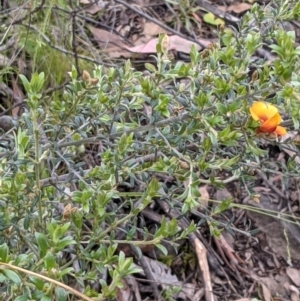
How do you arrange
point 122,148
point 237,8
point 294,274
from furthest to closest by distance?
1. point 237,8
2. point 294,274
3. point 122,148

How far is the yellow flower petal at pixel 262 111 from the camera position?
3.93 feet

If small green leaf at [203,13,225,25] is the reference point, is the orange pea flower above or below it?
above

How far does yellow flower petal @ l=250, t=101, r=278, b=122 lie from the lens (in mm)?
1198

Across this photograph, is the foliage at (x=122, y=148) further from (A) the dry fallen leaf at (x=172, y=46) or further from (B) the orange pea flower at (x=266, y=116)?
(A) the dry fallen leaf at (x=172, y=46)

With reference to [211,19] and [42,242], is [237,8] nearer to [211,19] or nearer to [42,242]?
[211,19]

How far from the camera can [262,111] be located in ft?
3.98

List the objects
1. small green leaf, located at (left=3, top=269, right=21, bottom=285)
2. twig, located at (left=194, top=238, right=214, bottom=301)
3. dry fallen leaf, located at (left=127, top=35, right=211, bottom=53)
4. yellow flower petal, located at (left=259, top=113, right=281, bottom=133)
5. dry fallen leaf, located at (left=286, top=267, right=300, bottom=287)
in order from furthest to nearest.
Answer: dry fallen leaf, located at (left=127, top=35, right=211, bottom=53) → dry fallen leaf, located at (left=286, top=267, right=300, bottom=287) → twig, located at (left=194, top=238, right=214, bottom=301) → yellow flower petal, located at (left=259, top=113, right=281, bottom=133) → small green leaf, located at (left=3, top=269, right=21, bottom=285)

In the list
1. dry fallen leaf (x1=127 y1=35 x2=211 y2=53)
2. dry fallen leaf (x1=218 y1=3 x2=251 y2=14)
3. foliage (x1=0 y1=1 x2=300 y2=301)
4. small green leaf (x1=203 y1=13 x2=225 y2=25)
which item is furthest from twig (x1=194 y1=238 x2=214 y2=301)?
dry fallen leaf (x1=218 y1=3 x2=251 y2=14)

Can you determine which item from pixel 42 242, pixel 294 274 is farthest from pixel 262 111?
pixel 294 274

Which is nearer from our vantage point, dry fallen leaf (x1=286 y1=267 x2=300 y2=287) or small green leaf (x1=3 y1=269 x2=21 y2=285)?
small green leaf (x1=3 y1=269 x2=21 y2=285)

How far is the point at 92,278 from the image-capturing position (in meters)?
1.32

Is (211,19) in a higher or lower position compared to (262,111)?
lower

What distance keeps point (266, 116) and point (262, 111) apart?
0.7 inches

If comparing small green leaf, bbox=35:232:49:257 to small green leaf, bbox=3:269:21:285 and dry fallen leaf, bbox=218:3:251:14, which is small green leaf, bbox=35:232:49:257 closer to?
small green leaf, bbox=3:269:21:285
